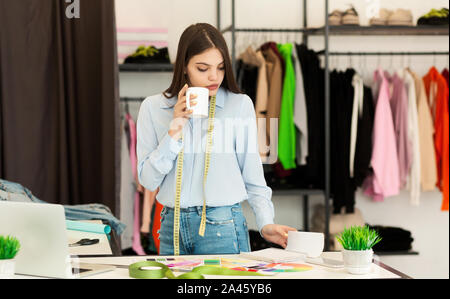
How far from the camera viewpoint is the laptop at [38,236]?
1183 mm

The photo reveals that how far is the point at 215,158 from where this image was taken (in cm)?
169

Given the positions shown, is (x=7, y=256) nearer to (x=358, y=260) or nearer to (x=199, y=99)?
(x=199, y=99)

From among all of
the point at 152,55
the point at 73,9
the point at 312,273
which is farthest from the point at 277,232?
the point at 152,55

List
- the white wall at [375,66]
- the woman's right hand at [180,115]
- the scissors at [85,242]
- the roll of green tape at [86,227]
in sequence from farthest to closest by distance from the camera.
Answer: the white wall at [375,66]
the roll of green tape at [86,227]
the scissors at [85,242]
the woman's right hand at [180,115]

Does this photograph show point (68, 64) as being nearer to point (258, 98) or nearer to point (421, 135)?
point (258, 98)

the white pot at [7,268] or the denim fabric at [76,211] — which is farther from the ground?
the white pot at [7,268]

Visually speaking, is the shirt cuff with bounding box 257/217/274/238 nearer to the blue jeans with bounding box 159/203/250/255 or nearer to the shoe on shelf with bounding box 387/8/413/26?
the blue jeans with bounding box 159/203/250/255

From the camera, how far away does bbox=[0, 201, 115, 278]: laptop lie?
1.18m

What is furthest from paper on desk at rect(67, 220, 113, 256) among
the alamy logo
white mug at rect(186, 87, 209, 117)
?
the alamy logo

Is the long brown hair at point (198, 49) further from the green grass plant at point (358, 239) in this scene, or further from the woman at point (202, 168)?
the green grass plant at point (358, 239)

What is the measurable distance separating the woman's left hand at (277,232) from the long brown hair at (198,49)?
15.7 inches

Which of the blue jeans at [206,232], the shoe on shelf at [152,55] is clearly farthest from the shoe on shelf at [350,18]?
Result: the blue jeans at [206,232]

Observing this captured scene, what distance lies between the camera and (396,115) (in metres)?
3.80

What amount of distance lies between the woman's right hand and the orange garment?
2.71 metres
